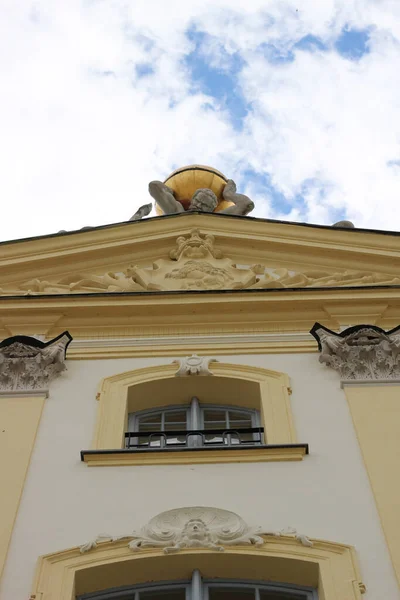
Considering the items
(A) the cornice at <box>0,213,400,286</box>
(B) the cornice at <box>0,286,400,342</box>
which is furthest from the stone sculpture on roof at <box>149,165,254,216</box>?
(B) the cornice at <box>0,286,400,342</box>

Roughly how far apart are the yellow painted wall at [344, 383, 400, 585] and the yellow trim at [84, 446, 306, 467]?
2.64ft

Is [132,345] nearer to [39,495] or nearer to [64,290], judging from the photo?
[64,290]

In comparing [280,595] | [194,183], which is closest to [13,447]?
[280,595]

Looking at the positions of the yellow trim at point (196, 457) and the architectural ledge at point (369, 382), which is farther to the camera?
the architectural ledge at point (369, 382)

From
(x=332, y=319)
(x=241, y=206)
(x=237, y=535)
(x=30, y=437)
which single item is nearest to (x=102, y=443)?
(x=30, y=437)

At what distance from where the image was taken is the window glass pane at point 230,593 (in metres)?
8.55

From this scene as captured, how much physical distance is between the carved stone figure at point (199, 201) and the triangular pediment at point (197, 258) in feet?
4.04

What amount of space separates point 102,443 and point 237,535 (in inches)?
87.9

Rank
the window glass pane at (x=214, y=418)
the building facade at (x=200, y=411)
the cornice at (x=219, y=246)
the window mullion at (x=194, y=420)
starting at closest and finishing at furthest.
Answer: the building facade at (x=200, y=411) < the window mullion at (x=194, y=420) < the window glass pane at (x=214, y=418) < the cornice at (x=219, y=246)

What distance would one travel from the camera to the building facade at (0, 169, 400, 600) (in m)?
8.66

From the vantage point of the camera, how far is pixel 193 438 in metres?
10.8

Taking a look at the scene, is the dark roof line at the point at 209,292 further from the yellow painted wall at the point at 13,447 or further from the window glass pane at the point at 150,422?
the yellow painted wall at the point at 13,447

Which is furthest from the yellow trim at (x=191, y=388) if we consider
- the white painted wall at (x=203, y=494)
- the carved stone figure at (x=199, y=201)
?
the carved stone figure at (x=199, y=201)

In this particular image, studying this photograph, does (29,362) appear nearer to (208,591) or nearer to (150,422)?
(150,422)
